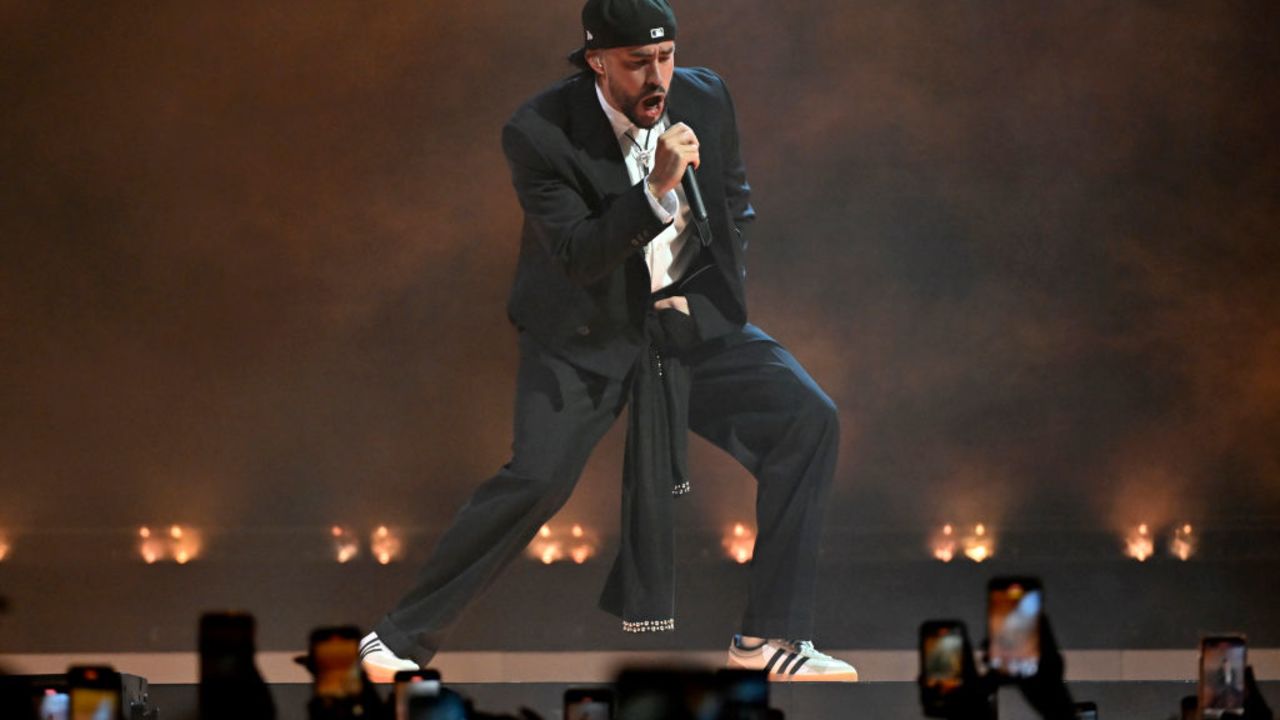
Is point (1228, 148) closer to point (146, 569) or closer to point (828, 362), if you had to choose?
point (828, 362)

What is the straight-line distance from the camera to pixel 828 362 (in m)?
4.74

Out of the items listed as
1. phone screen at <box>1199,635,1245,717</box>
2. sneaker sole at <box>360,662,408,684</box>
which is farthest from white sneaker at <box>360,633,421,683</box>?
phone screen at <box>1199,635,1245,717</box>

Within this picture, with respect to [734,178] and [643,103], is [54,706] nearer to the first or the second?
[643,103]

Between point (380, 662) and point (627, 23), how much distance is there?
1684 millimetres

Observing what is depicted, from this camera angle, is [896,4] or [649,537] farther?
[896,4]

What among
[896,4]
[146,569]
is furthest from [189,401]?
[896,4]

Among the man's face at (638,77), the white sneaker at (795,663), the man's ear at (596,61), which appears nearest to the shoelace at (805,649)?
the white sneaker at (795,663)

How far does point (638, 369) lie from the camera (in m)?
4.24

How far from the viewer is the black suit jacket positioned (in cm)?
416

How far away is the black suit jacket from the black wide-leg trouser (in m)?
0.07

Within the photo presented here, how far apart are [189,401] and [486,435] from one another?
2.78 feet

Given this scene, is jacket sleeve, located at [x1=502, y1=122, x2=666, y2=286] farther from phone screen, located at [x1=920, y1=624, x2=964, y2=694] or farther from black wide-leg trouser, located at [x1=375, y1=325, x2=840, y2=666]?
phone screen, located at [x1=920, y1=624, x2=964, y2=694]

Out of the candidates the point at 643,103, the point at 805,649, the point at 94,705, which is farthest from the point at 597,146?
the point at 94,705

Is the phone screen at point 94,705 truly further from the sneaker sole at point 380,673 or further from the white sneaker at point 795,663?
the white sneaker at point 795,663
